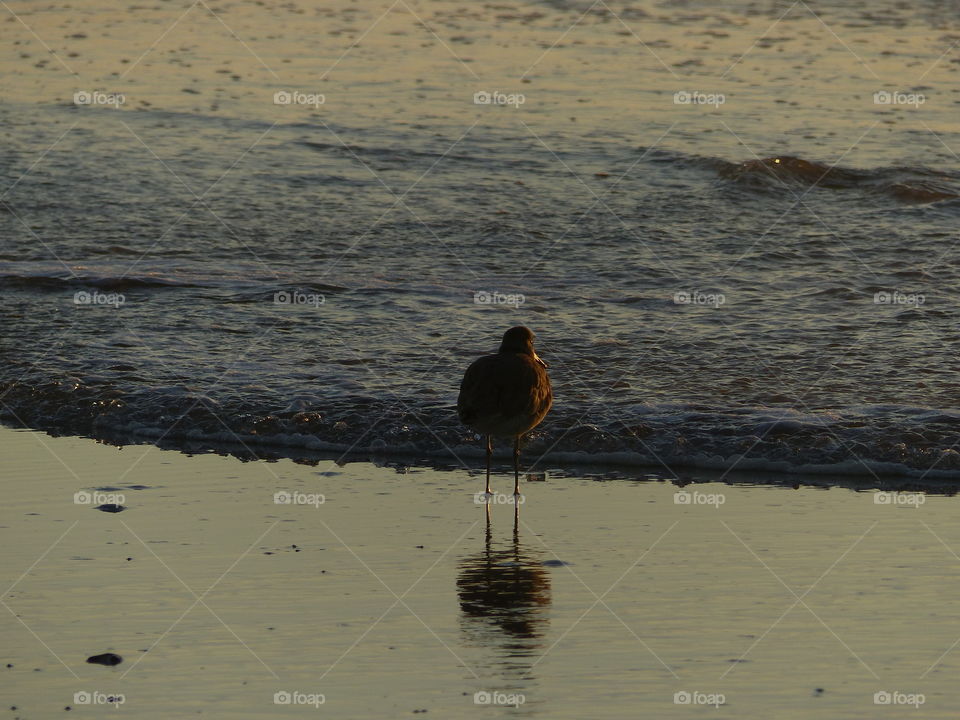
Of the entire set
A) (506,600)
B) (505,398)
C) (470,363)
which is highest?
(470,363)

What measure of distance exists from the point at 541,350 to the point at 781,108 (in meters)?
8.31

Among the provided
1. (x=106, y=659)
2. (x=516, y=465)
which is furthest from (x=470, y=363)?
(x=106, y=659)

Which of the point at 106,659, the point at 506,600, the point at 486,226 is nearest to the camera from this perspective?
the point at 106,659

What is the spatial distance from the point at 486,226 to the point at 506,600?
8.15m

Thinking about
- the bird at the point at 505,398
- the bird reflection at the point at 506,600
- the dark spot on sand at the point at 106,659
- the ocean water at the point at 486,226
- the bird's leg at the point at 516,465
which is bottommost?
the dark spot on sand at the point at 106,659

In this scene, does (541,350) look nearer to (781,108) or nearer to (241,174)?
(241,174)

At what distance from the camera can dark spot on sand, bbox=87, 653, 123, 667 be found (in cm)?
606

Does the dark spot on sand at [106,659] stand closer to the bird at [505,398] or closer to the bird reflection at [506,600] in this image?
the bird reflection at [506,600]

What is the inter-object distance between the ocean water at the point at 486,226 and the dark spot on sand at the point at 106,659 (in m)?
3.53

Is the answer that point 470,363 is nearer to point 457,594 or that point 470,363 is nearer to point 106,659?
point 457,594

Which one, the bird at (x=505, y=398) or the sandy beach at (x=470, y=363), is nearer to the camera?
the sandy beach at (x=470, y=363)

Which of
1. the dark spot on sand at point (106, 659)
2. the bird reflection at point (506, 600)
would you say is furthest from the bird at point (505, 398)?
the dark spot on sand at point (106, 659)

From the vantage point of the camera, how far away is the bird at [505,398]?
8.77m

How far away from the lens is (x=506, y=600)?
697 cm
